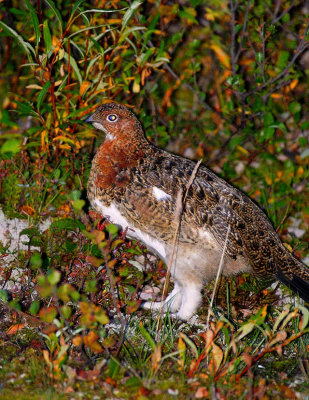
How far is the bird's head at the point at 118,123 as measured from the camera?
3.20 metres

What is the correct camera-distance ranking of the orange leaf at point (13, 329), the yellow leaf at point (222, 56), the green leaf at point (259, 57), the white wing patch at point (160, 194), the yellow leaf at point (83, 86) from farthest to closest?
the yellow leaf at point (222, 56) → the green leaf at point (259, 57) → the yellow leaf at point (83, 86) → the white wing patch at point (160, 194) → the orange leaf at point (13, 329)

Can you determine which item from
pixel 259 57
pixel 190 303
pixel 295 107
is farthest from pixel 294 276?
pixel 259 57

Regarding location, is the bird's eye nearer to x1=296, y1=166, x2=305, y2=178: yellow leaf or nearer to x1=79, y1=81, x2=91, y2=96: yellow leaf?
x1=79, y1=81, x2=91, y2=96: yellow leaf

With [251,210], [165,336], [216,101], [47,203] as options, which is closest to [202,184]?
[251,210]

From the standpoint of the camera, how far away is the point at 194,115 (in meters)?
5.04

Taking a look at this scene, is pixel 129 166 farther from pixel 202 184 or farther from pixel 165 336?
pixel 165 336

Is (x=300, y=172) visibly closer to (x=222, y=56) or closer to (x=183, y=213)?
(x=222, y=56)

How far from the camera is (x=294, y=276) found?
3332 millimetres

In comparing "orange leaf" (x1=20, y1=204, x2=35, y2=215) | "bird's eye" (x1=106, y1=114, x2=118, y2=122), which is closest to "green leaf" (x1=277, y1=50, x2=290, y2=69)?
"bird's eye" (x1=106, y1=114, x2=118, y2=122)

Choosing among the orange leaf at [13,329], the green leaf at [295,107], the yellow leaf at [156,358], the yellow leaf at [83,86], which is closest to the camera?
the yellow leaf at [156,358]

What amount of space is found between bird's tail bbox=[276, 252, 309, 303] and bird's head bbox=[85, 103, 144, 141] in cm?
130

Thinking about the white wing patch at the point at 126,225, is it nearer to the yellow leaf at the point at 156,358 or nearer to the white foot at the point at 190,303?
the white foot at the point at 190,303

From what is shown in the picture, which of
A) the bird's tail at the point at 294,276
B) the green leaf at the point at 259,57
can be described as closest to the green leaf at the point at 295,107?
the green leaf at the point at 259,57

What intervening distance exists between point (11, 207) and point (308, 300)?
2.33 metres
